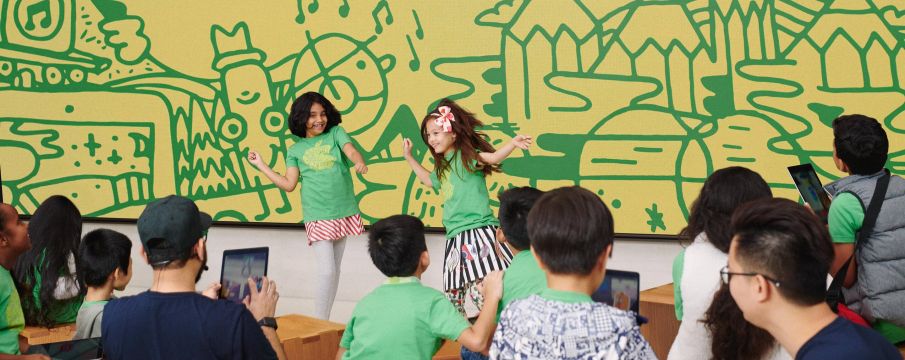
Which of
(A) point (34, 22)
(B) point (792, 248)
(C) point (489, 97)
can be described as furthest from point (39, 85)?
(B) point (792, 248)

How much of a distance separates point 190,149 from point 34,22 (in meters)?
1.37

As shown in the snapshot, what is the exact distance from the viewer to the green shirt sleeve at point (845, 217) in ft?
10.1

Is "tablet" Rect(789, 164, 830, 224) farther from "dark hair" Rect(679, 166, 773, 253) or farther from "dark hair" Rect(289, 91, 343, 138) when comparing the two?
"dark hair" Rect(289, 91, 343, 138)

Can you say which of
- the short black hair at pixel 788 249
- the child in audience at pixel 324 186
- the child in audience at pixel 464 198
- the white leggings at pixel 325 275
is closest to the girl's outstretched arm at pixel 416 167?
the child in audience at pixel 464 198

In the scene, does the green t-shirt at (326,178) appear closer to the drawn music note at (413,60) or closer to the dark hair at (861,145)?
the drawn music note at (413,60)

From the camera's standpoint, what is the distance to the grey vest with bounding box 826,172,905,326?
10.0ft

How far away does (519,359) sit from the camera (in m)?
1.94

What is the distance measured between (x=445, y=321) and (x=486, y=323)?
0.38 feet

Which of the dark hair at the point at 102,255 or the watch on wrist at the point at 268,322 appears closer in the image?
the watch on wrist at the point at 268,322

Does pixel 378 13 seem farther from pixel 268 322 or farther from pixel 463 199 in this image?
pixel 268 322

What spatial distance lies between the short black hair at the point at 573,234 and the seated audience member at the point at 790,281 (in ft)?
0.91

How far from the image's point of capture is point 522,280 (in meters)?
2.68

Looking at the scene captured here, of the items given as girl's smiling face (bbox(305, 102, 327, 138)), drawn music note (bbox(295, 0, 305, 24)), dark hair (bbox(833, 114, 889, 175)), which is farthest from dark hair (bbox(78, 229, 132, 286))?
drawn music note (bbox(295, 0, 305, 24))

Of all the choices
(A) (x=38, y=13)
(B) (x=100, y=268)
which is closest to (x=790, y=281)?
(B) (x=100, y=268)
